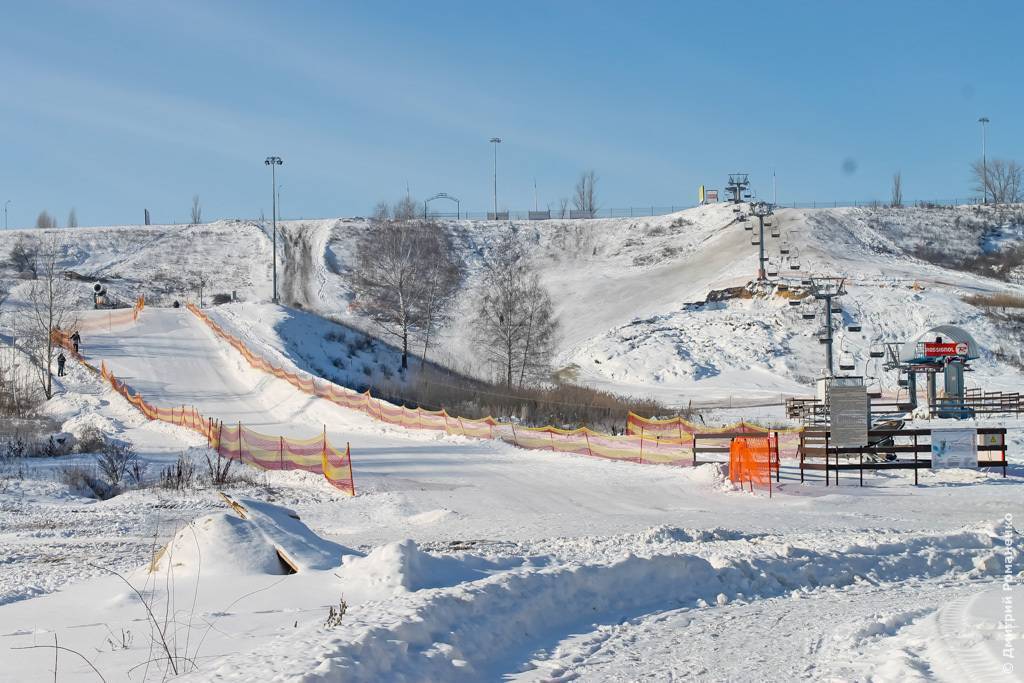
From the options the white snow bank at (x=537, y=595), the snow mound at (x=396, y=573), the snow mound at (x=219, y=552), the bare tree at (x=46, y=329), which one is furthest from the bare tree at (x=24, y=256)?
the white snow bank at (x=537, y=595)

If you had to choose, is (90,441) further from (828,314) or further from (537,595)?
(828,314)

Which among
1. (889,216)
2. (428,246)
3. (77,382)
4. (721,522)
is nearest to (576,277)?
(428,246)

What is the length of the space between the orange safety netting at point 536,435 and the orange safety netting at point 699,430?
68 centimetres

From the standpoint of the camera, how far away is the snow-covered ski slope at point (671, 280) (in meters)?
66.3

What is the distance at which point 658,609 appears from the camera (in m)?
10.6

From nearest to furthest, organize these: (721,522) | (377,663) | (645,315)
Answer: (377,663) → (721,522) → (645,315)

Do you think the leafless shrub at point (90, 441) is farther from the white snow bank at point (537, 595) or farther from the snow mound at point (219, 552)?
the white snow bank at point (537, 595)

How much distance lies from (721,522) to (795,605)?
22.8ft

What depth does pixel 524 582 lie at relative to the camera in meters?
10.1

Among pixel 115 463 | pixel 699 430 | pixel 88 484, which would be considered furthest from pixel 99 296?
pixel 699 430

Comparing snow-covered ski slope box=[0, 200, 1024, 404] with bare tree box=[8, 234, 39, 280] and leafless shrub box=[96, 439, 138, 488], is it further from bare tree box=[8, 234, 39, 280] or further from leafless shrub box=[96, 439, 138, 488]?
leafless shrub box=[96, 439, 138, 488]

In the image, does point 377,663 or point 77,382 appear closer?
point 377,663

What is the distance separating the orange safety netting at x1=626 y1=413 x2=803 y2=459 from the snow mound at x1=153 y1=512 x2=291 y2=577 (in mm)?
16715

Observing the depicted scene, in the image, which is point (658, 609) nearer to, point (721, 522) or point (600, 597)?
point (600, 597)
